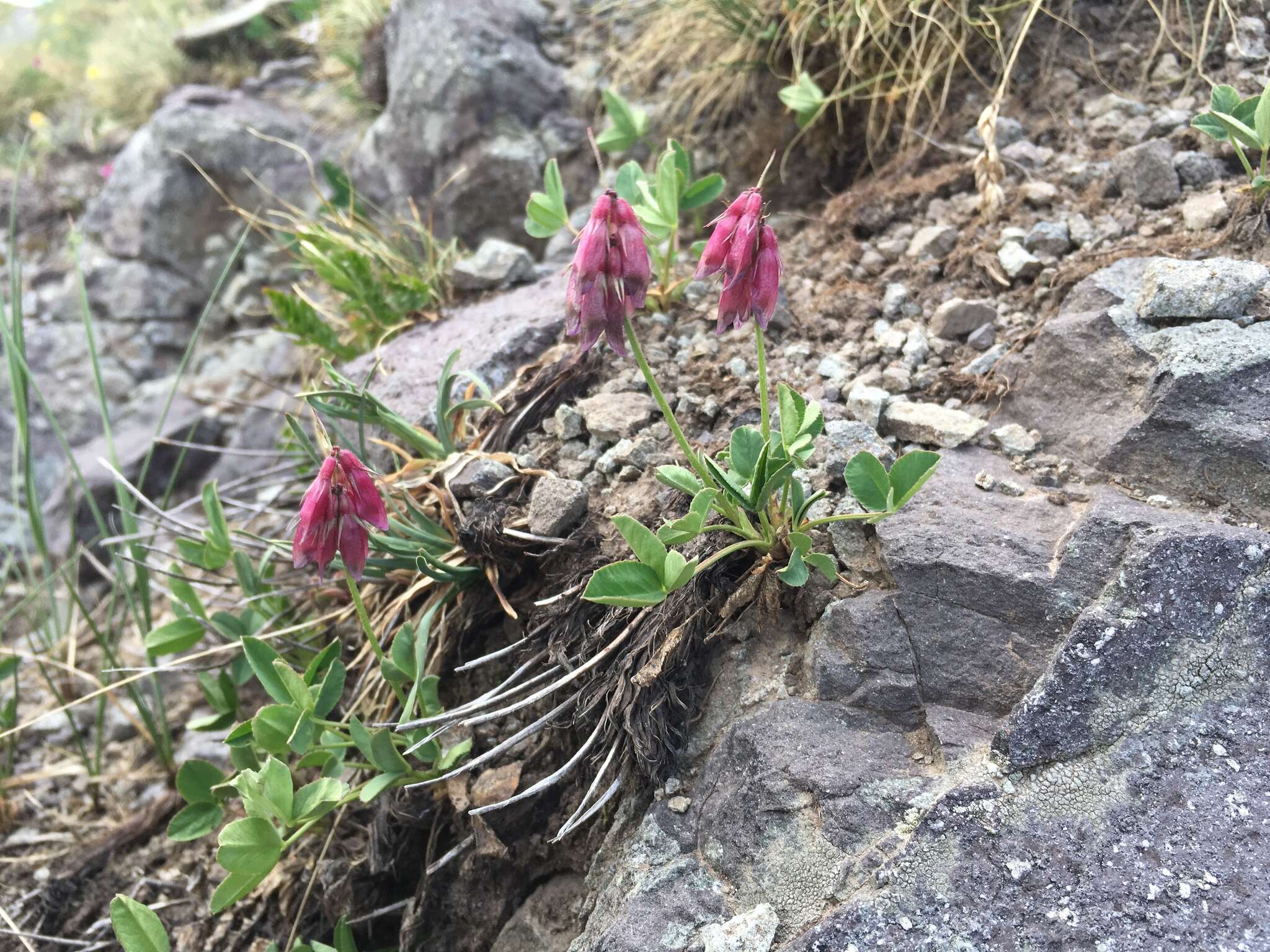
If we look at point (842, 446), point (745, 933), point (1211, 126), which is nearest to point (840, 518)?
point (842, 446)

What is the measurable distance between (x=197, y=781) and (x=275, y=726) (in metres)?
0.46

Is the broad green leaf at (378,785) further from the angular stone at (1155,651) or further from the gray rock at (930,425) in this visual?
the gray rock at (930,425)

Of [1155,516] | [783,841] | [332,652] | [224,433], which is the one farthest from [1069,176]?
[224,433]

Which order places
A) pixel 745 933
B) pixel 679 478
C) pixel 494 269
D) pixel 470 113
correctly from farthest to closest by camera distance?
pixel 470 113
pixel 494 269
pixel 679 478
pixel 745 933

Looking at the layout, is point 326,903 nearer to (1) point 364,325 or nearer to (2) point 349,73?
(1) point 364,325

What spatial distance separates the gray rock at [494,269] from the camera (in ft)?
10.3

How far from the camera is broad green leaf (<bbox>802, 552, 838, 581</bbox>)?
5.45 feet

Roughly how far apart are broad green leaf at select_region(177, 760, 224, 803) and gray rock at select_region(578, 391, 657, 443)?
3.89ft

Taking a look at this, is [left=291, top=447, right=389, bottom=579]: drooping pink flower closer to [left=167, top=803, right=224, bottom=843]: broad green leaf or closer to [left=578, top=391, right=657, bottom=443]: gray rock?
[left=578, top=391, right=657, bottom=443]: gray rock

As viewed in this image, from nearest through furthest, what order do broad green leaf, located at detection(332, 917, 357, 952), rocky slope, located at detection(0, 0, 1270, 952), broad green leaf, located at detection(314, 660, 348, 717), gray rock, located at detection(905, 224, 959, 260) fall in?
rocky slope, located at detection(0, 0, 1270, 952), broad green leaf, located at detection(332, 917, 357, 952), broad green leaf, located at detection(314, 660, 348, 717), gray rock, located at detection(905, 224, 959, 260)

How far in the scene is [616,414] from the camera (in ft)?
7.22

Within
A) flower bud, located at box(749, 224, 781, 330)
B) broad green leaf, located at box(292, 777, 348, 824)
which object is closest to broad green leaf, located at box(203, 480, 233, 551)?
broad green leaf, located at box(292, 777, 348, 824)

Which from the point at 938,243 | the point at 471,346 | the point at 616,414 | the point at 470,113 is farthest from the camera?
the point at 470,113

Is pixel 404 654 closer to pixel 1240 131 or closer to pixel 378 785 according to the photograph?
pixel 378 785
